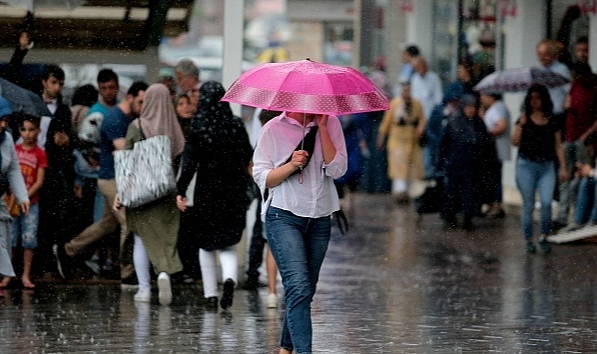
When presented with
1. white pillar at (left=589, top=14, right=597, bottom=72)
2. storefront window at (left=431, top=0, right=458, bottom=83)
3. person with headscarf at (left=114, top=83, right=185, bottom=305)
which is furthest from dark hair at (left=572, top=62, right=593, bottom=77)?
storefront window at (left=431, top=0, right=458, bottom=83)

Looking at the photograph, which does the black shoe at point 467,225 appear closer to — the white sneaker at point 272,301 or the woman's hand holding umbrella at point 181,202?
the white sneaker at point 272,301

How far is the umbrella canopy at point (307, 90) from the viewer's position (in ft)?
26.2

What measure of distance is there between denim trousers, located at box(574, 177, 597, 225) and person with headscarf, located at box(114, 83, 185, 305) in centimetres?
606

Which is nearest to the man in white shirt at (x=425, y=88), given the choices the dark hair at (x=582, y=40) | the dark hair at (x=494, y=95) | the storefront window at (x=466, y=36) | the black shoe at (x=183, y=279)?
the storefront window at (x=466, y=36)

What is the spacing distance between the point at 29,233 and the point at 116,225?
29.0 inches

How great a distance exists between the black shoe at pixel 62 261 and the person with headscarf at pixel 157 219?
4.06 feet

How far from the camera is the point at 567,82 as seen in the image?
17.3m

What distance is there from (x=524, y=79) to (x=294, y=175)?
9648mm

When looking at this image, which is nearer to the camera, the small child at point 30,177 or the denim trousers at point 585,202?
the small child at point 30,177

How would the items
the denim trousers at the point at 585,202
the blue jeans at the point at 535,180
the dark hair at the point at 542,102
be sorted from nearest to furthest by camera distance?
the dark hair at the point at 542,102 < the blue jeans at the point at 535,180 < the denim trousers at the point at 585,202

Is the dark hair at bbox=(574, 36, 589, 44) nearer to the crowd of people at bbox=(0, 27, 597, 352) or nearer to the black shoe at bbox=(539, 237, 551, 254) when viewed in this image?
the crowd of people at bbox=(0, 27, 597, 352)

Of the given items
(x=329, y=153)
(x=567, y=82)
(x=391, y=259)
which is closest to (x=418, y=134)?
(x=567, y=82)

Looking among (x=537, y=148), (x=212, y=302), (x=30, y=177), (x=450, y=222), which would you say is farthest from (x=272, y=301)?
(x=450, y=222)

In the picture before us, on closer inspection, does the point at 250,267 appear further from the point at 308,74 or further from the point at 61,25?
the point at 308,74
